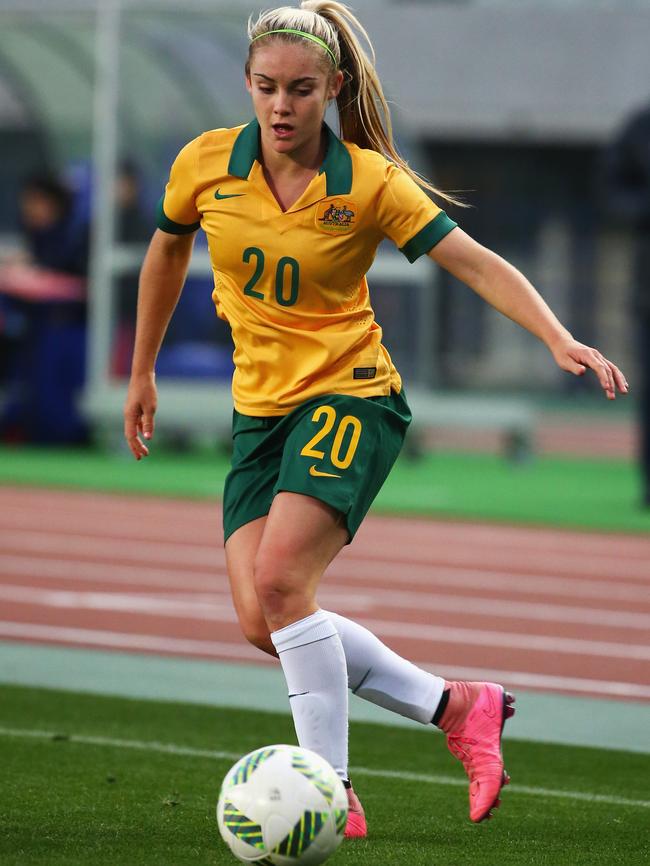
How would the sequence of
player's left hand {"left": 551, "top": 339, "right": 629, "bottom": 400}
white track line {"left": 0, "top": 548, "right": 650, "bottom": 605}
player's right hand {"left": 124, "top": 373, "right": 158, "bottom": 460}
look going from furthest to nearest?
1. white track line {"left": 0, "top": 548, "right": 650, "bottom": 605}
2. player's right hand {"left": 124, "top": 373, "right": 158, "bottom": 460}
3. player's left hand {"left": 551, "top": 339, "right": 629, "bottom": 400}

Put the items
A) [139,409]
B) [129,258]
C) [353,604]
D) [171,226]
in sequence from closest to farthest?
[171,226] < [139,409] < [353,604] < [129,258]

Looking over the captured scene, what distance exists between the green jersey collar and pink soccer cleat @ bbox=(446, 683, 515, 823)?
4.62 ft

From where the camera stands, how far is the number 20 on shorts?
453 cm

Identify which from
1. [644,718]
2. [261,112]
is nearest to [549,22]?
[644,718]

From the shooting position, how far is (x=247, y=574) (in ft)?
15.2

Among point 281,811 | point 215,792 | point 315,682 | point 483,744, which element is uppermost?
point 315,682

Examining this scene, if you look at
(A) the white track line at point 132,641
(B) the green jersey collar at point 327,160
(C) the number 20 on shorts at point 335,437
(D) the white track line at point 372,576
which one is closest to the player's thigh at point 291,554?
(C) the number 20 on shorts at point 335,437

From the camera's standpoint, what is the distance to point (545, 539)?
13.1 m

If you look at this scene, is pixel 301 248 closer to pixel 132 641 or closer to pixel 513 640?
pixel 132 641

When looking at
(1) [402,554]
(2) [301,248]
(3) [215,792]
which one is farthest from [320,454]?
(1) [402,554]

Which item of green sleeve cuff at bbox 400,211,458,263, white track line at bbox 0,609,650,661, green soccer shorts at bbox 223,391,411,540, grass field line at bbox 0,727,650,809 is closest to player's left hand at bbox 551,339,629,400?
green sleeve cuff at bbox 400,211,458,263

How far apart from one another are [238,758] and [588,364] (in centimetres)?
228

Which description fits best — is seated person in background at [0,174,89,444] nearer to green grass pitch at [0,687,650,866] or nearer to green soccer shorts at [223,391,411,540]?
green grass pitch at [0,687,650,866]

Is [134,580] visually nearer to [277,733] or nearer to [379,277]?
[277,733]
